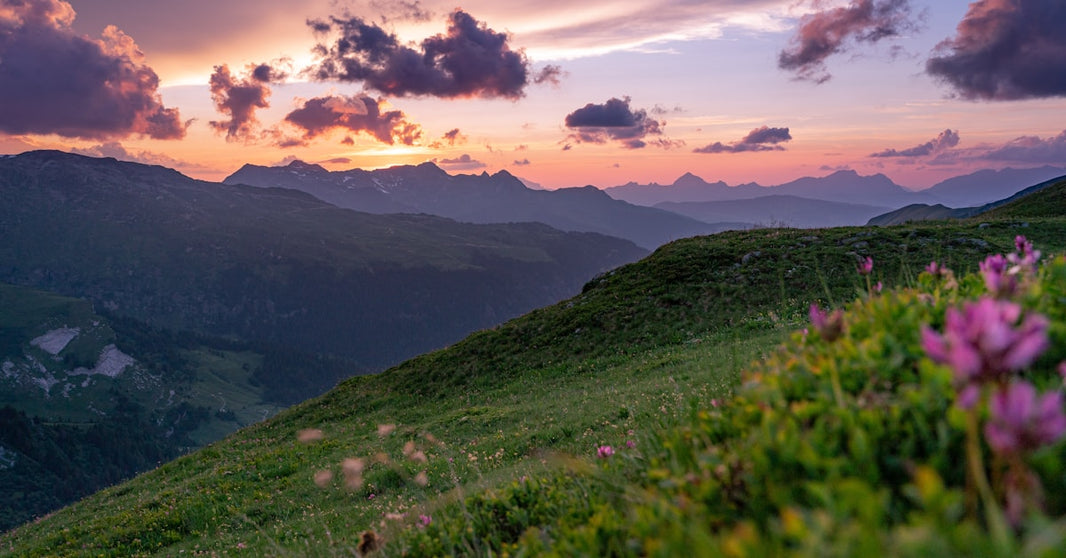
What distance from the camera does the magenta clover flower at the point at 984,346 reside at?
6.38ft

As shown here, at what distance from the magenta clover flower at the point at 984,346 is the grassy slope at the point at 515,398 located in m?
8.21

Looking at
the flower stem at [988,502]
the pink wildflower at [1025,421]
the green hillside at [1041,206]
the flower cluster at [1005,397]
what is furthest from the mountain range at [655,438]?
the green hillside at [1041,206]

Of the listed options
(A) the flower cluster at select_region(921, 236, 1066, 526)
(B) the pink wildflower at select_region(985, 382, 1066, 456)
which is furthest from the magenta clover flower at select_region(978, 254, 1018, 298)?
(B) the pink wildflower at select_region(985, 382, 1066, 456)

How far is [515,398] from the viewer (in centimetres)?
2627

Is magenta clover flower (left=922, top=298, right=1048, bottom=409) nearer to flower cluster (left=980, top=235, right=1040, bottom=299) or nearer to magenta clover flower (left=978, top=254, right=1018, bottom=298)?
magenta clover flower (left=978, top=254, right=1018, bottom=298)

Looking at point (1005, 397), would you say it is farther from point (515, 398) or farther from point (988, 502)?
point (515, 398)

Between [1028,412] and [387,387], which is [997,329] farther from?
[387,387]

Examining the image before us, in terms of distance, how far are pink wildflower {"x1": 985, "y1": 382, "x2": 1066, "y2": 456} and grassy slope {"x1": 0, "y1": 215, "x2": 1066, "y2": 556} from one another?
8654 millimetres

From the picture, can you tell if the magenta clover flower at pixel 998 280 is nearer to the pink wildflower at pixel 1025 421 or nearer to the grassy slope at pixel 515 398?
the pink wildflower at pixel 1025 421

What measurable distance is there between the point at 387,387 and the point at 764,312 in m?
23.2

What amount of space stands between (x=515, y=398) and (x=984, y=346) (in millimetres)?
24894

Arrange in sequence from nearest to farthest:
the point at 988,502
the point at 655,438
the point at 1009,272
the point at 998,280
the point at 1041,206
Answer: the point at 988,502, the point at 998,280, the point at 1009,272, the point at 655,438, the point at 1041,206

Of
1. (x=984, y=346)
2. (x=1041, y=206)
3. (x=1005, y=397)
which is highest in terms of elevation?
(x=1041, y=206)

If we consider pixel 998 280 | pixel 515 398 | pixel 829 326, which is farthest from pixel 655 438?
pixel 515 398
